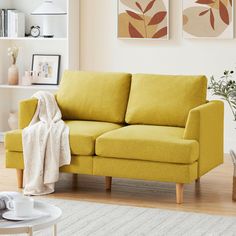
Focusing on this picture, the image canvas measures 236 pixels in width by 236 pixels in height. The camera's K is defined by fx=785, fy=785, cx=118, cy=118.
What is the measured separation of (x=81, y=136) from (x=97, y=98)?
2.10ft

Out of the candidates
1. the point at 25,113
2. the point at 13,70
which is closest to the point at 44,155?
the point at 25,113

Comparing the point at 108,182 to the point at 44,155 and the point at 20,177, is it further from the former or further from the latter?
the point at 20,177

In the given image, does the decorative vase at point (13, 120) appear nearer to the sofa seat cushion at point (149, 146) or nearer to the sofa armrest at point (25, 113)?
the sofa armrest at point (25, 113)

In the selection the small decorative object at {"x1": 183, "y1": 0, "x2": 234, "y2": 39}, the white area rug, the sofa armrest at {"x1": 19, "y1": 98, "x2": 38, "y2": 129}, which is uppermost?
the small decorative object at {"x1": 183, "y1": 0, "x2": 234, "y2": 39}

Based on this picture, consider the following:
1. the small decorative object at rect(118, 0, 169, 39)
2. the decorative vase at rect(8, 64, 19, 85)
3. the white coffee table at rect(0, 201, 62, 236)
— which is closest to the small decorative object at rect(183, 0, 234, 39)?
the small decorative object at rect(118, 0, 169, 39)

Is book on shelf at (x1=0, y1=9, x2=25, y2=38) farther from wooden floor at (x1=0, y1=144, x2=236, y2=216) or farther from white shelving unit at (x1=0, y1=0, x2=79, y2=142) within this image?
wooden floor at (x1=0, y1=144, x2=236, y2=216)

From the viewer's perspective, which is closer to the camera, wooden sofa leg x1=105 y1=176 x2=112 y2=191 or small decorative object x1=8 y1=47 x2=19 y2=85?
wooden sofa leg x1=105 y1=176 x2=112 y2=191

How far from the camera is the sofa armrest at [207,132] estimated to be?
539cm

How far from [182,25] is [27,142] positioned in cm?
226

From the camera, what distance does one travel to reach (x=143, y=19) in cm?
734

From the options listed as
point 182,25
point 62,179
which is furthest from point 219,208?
point 182,25

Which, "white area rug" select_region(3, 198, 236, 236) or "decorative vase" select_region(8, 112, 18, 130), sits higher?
"decorative vase" select_region(8, 112, 18, 130)

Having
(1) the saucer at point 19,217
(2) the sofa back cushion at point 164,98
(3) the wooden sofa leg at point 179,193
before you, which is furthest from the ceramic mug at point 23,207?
(2) the sofa back cushion at point 164,98

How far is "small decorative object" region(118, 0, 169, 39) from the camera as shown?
728cm
